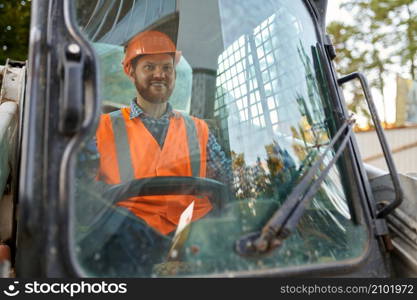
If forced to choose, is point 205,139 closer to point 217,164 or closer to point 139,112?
point 217,164

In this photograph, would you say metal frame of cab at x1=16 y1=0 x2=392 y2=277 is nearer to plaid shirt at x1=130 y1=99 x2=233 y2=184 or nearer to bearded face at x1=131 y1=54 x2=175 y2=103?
plaid shirt at x1=130 y1=99 x2=233 y2=184

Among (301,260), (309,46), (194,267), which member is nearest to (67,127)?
(194,267)

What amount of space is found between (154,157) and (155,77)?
46 cm

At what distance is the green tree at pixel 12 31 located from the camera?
8586 mm

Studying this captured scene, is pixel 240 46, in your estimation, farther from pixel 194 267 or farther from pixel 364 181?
pixel 194 267

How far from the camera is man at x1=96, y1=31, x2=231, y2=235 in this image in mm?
1804

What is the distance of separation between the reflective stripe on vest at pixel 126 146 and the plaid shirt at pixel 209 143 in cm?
5

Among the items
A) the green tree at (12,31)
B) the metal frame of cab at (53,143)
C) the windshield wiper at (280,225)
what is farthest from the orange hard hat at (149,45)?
the green tree at (12,31)

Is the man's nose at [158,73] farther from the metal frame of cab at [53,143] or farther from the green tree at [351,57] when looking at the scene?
the green tree at [351,57]

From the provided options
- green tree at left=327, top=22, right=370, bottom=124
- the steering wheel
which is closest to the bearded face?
the steering wheel

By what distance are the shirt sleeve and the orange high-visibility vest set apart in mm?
24

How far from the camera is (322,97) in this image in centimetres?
198

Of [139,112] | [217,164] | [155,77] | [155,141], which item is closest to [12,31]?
[155,77]

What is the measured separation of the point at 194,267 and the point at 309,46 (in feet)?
3.71
